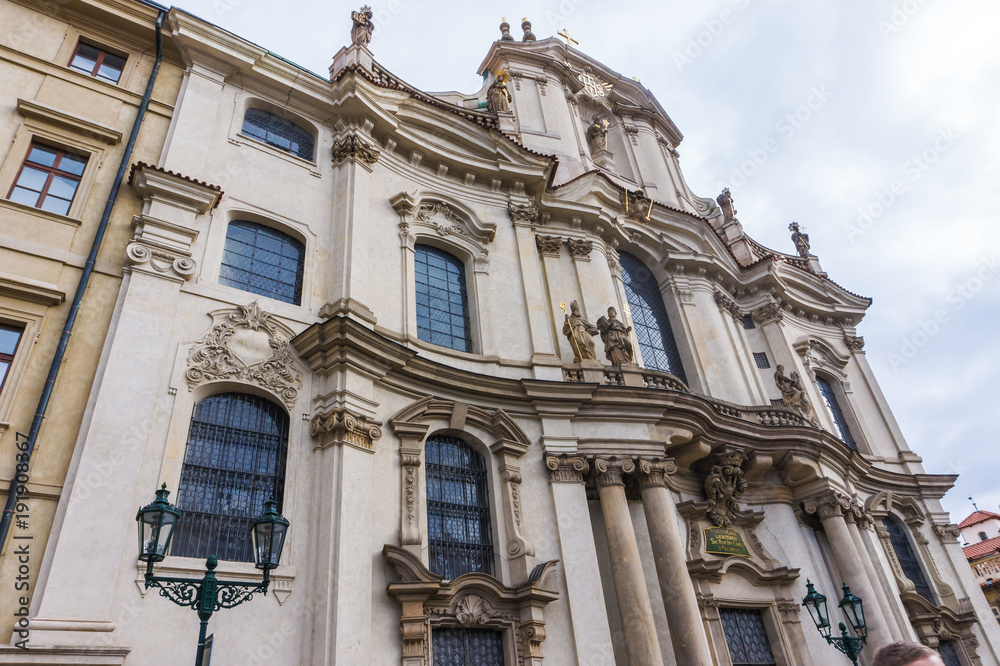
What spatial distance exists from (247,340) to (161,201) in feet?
9.59

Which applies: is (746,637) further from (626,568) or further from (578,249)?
(578,249)

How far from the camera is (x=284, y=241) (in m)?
13.9

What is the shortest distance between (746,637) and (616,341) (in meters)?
7.30

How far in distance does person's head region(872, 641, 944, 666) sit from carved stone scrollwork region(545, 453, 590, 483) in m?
10.7

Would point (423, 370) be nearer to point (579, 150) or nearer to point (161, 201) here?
point (161, 201)

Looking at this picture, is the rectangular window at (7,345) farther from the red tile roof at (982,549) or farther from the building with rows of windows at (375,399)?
the red tile roof at (982,549)

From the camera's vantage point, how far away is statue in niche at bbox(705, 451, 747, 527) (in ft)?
53.6

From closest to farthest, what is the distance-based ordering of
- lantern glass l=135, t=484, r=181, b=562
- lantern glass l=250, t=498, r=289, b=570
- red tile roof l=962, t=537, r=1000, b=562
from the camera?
lantern glass l=135, t=484, r=181, b=562 → lantern glass l=250, t=498, r=289, b=570 → red tile roof l=962, t=537, r=1000, b=562

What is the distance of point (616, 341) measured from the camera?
1620 cm

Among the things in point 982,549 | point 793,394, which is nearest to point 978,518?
point 982,549

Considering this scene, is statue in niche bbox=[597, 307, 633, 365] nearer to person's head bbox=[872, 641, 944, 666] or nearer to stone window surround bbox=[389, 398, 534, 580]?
stone window surround bbox=[389, 398, 534, 580]

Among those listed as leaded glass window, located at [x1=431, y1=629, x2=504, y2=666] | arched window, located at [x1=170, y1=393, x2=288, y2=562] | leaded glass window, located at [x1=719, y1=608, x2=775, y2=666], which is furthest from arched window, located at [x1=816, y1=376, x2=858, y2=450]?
arched window, located at [x1=170, y1=393, x2=288, y2=562]

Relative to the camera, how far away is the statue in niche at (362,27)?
1816cm

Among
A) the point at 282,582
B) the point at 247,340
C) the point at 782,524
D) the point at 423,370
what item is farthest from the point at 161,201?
the point at 782,524
